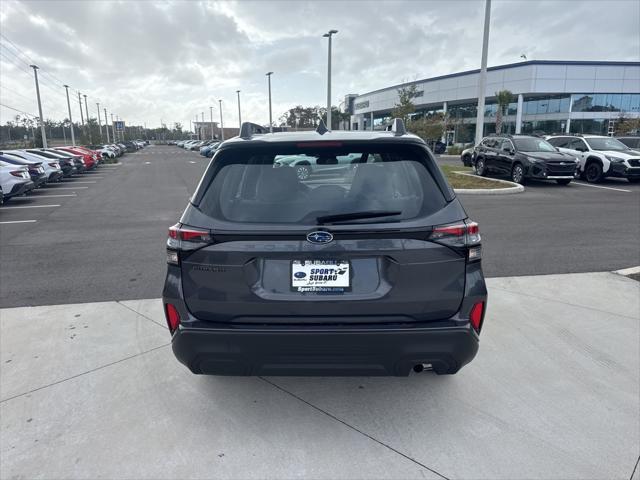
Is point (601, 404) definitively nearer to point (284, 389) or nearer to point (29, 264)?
point (284, 389)

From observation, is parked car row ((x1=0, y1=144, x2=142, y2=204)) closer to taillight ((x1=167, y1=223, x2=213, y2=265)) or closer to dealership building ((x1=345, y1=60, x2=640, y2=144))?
taillight ((x1=167, y1=223, x2=213, y2=265))

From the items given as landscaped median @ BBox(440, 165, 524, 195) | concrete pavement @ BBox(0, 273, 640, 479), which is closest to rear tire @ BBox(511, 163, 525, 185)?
landscaped median @ BBox(440, 165, 524, 195)

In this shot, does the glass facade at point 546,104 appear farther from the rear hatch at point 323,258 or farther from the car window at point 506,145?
the rear hatch at point 323,258

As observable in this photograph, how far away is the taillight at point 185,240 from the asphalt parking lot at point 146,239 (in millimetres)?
2803

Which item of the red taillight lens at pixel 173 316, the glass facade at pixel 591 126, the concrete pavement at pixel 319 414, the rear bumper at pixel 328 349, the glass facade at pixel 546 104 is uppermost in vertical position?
the glass facade at pixel 546 104

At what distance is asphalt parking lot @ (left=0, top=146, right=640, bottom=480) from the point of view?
257cm

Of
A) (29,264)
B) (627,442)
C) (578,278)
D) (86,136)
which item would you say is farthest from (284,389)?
(86,136)

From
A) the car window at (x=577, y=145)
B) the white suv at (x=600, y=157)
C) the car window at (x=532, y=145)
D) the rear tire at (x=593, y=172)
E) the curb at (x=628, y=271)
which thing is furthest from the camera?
the car window at (x=577, y=145)

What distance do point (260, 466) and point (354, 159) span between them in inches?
74.5

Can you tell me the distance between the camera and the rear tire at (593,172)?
16.9 m

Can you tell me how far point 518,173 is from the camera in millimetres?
16391

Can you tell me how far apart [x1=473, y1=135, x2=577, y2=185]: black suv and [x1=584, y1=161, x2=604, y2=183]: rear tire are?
1310 millimetres

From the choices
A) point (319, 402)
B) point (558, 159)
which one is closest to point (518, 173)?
point (558, 159)

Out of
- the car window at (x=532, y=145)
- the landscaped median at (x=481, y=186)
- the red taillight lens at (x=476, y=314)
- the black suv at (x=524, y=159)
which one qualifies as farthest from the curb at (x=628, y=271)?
the car window at (x=532, y=145)
